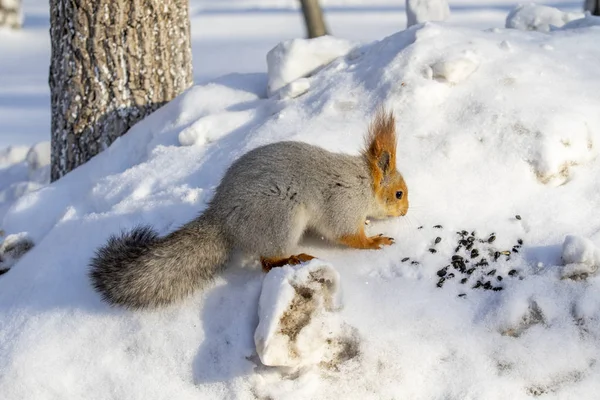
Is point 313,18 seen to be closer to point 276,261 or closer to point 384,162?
point 384,162

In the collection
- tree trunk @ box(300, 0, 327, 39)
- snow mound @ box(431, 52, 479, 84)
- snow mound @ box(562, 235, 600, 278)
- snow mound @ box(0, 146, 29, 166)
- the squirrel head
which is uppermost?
snow mound @ box(431, 52, 479, 84)

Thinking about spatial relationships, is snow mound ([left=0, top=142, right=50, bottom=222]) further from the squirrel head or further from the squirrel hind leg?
the squirrel head

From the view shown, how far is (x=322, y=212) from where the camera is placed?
2674 mm

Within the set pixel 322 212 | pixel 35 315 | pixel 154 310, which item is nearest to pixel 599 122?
pixel 322 212

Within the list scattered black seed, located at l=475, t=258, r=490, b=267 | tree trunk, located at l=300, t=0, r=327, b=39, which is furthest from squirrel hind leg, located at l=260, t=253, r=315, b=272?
tree trunk, located at l=300, t=0, r=327, b=39

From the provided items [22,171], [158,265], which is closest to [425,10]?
[158,265]

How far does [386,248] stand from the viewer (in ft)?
8.95

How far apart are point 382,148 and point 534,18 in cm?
201

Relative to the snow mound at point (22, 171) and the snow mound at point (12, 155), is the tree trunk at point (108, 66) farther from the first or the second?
the snow mound at point (12, 155)

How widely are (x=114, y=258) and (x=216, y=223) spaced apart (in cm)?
35

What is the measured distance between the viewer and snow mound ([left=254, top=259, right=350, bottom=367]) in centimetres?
223

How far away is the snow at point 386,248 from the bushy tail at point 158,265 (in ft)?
0.26

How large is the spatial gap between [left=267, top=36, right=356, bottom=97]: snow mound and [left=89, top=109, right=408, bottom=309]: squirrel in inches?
44.2

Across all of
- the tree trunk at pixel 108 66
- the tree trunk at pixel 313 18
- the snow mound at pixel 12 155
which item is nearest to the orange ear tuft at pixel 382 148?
the tree trunk at pixel 108 66
